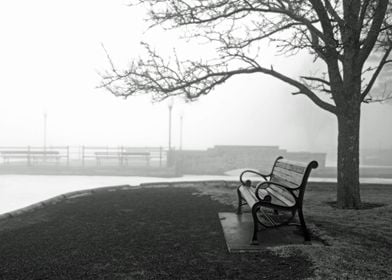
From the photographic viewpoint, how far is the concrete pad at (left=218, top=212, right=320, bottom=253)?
4.30 meters

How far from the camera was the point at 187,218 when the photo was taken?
6082 mm

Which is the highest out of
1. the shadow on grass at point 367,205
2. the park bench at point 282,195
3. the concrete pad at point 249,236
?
the park bench at point 282,195

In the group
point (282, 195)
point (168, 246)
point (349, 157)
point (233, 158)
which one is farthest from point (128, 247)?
point (233, 158)

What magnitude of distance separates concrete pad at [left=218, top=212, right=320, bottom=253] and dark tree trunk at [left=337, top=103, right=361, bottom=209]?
2.34 m

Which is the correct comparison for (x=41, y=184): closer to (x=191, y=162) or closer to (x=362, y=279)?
(x=191, y=162)

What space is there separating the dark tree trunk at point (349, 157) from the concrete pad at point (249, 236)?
2338 mm

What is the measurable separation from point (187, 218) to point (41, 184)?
9838 mm

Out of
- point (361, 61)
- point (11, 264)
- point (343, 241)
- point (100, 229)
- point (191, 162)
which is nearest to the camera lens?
point (11, 264)

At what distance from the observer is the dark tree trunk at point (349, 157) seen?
6.98 metres

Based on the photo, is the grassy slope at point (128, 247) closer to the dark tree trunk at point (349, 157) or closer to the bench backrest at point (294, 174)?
the bench backrest at point (294, 174)

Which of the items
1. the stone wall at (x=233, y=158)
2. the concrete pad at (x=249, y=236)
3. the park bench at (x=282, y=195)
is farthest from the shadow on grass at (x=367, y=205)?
the stone wall at (x=233, y=158)

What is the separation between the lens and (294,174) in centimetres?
484

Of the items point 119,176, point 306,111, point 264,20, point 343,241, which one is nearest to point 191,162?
point 119,176

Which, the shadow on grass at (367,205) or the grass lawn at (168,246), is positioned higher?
the shadow on grass at (367,205)
